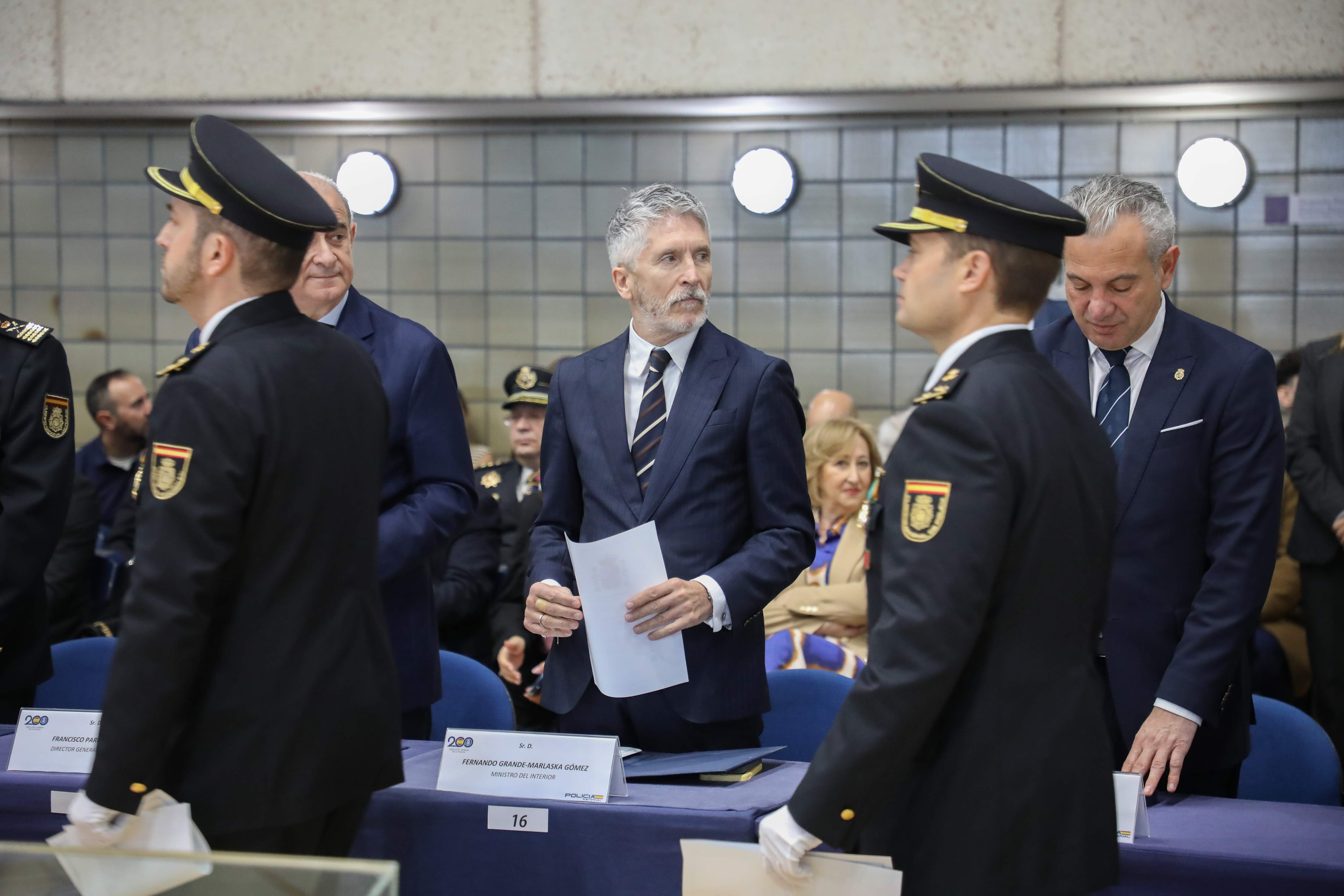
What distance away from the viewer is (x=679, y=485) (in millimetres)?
1974

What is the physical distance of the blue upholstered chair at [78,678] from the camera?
2551 millimetres

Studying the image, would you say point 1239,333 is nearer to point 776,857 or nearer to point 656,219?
point 656,219

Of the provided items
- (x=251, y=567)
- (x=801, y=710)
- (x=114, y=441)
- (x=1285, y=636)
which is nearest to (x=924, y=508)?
(x=251, y=567)

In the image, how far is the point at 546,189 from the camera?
5.18m

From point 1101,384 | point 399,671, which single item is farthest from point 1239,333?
point 399,671

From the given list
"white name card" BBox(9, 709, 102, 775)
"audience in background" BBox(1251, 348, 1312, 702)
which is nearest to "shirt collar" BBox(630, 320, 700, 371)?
"white name card" BBox(9, 709, 102, 775)

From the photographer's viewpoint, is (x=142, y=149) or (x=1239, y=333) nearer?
(x=1239, y=333)

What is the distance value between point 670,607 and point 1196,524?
0.84m

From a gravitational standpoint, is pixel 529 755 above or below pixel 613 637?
below

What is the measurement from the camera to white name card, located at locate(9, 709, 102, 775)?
1883 millimetres

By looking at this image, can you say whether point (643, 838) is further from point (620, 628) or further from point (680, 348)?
point (680, 348)

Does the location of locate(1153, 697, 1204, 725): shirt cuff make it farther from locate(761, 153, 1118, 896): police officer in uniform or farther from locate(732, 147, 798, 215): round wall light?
locate(732, 147, 798, 215): round wall light

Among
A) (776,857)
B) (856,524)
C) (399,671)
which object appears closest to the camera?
(776,857)

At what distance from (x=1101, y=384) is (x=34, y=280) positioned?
510cm
